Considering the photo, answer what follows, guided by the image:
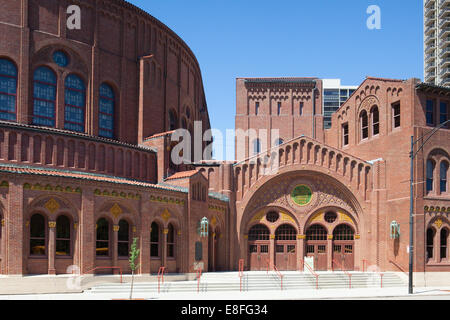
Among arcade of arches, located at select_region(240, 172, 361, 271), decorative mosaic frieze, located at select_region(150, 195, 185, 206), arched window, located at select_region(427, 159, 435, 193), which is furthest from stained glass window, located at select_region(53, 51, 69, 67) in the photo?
arched window, located at select_region(427, 159, 435, 193)

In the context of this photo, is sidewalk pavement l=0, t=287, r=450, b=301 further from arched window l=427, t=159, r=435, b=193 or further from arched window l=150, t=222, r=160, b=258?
arched window l=427, t=159, r=435, b=193

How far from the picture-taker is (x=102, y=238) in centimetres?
2834

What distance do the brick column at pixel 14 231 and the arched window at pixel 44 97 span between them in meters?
7.31

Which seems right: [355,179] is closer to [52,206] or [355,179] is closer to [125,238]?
[125,238]

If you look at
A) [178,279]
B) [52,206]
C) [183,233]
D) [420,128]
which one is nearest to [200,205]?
[183,233]

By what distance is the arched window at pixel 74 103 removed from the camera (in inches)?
1283

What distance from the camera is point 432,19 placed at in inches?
3767

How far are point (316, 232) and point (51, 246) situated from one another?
772 inches

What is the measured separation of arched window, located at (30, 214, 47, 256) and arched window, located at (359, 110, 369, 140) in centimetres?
2438

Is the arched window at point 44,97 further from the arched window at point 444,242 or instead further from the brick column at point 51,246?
the arched window at point 444,242

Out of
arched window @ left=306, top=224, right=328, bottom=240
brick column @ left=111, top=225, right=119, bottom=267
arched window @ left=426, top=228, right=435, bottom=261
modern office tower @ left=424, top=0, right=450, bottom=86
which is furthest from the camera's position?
modern office tower @ left=424, top=0, right=450, bottom=86

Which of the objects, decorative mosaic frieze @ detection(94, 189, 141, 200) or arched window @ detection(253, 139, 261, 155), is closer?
decorative mosaic frieze @ detection(94, 189, 141, 200)

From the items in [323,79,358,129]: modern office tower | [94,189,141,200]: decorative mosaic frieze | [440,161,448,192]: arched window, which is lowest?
[94,189,141,200]: decorative mosaic frieze

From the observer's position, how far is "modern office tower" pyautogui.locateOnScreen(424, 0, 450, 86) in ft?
300
